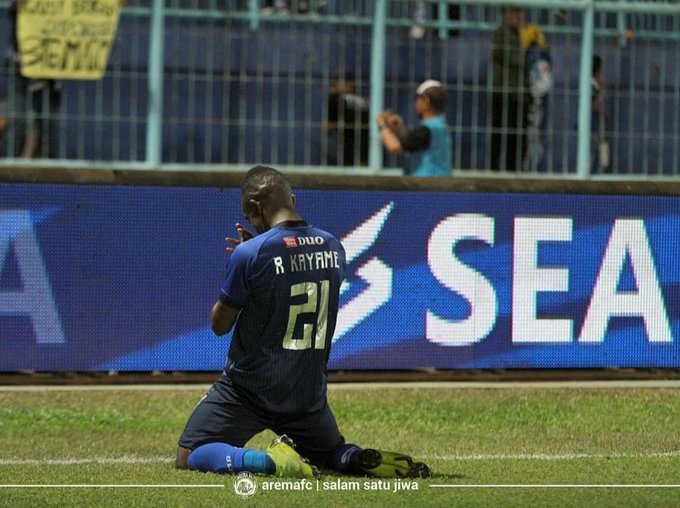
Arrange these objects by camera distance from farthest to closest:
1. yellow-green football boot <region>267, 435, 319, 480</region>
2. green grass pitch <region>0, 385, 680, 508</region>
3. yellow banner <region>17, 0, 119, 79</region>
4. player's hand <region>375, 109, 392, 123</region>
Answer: player's hand <region>375, 109, 392, 123</region> < yellow banner <region>17, 0, 119, 79</region> < yellow-green football boot <region>267, 435, 319, 480</region> < green grass pitch <region>0, 385, 680, 508</region>

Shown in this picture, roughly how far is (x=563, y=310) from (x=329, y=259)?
354 centimetres

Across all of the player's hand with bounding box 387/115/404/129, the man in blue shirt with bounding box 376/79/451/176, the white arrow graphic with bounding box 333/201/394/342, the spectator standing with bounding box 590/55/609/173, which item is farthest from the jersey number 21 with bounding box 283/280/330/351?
the spectator standing with bounding box 590/55/609/173

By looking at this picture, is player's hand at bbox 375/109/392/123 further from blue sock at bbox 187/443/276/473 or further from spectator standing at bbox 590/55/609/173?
blue sock at bbox 187/443/276/473

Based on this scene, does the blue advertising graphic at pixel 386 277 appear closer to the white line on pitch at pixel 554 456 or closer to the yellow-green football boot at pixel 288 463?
the white line on pitch at pixel 554 456

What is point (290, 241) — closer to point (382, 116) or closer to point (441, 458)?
point (441, 458)

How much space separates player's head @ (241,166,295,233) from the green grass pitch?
134cm

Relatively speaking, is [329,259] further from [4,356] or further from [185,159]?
[185,159]

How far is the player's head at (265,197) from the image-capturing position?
878cm

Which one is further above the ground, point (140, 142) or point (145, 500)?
point (140, 142)

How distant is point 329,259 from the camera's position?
8766mm

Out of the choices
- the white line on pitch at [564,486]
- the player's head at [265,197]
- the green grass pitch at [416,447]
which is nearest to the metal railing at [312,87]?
the green grass pitch at [416,447]

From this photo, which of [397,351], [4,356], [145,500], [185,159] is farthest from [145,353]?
[145,500]

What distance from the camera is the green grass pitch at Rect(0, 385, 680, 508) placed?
798 centimetres

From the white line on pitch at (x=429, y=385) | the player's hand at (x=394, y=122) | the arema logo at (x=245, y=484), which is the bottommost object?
the white line on pitch at (x=429, y=385)
